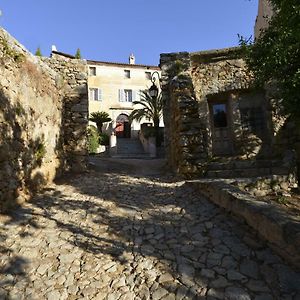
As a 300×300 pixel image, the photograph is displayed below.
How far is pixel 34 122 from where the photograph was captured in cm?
635

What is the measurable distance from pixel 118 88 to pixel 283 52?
25927 mm

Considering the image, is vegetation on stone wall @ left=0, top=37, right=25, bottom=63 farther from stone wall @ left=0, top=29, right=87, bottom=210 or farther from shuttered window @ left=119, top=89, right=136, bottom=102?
shuttered window @ left=119, top=89, right=136, bottom=102

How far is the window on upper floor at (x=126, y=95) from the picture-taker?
29555 millimetres

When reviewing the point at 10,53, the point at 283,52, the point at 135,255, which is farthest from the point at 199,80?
the point at 135,255

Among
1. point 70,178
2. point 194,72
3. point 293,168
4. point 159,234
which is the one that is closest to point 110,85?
point 194,72

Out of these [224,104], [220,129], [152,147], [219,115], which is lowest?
[152,147]

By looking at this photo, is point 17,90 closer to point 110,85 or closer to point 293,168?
point 293,168

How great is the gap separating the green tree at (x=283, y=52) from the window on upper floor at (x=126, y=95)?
79.0 feet

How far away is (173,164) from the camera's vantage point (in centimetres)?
927

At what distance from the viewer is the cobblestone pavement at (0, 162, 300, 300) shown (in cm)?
281

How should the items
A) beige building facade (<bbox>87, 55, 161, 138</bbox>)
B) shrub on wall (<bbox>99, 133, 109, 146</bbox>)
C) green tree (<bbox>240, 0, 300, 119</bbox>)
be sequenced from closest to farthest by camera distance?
green tree (<bbox>240, 0, 300, 119</bbox>), shrub on wall (<bbox>99, 133, 109, 146</bbox>), beige building facade (<bbox>87, 55, 161, 138</bbox>)

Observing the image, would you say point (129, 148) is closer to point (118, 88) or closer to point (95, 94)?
point (95, 94)

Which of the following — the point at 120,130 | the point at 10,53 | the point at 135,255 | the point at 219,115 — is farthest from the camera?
the point at 120,130

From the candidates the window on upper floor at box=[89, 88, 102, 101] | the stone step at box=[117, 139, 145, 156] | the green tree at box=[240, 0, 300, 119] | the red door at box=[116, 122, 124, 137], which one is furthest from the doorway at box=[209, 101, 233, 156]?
the window on upper floor at box=[89, 88, 102, 101]
